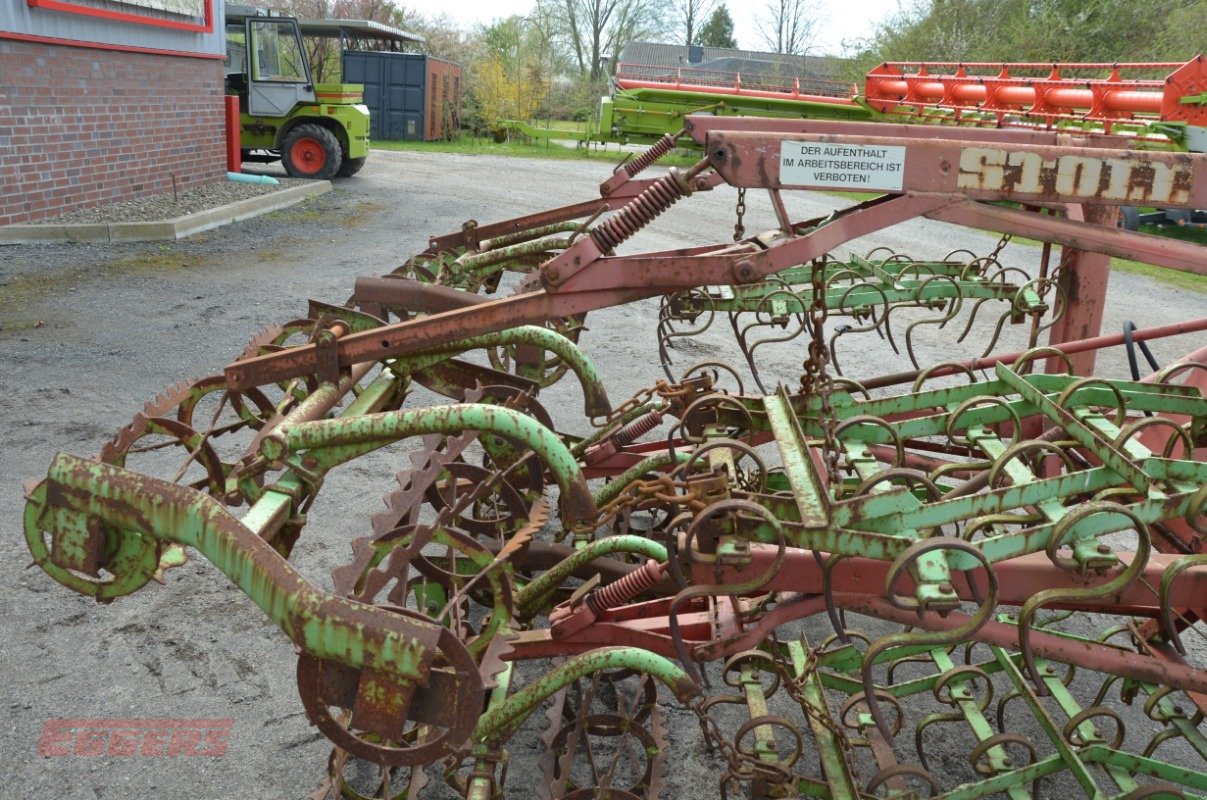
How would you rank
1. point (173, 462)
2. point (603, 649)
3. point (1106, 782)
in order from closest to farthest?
1. point (603, 649)
2. point (1106, 782)
3. point (173, 462)

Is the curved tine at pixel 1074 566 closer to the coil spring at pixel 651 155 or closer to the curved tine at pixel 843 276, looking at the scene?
the coil spring at pixel 651 155

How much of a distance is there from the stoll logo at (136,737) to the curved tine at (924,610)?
1.87m

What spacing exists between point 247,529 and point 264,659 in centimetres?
159

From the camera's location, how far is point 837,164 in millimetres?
2439

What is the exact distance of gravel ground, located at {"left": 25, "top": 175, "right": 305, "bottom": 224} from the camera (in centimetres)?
1043

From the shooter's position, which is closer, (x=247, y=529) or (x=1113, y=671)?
(x=247, y=529)

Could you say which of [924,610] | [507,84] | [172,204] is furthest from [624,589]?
[507,84]

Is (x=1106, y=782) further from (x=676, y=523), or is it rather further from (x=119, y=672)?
(x=119, y=672)

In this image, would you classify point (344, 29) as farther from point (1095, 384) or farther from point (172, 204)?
point (1095, 384)

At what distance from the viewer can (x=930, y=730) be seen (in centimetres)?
325

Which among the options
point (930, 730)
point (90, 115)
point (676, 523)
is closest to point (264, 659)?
point (676, 523)

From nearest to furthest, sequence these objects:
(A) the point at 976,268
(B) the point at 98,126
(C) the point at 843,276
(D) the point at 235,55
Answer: (C) the point at 843,276
(A) the point at 976,268
(B) the point at 98,126
(D) the point at 235,55

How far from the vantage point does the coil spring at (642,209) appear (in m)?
2.58

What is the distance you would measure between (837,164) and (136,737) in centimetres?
249
